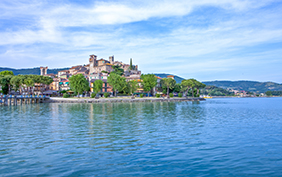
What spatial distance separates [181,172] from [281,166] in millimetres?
5512

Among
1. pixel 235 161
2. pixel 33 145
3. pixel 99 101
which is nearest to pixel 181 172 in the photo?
pixel 235 161

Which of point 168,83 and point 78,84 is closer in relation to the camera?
point 78,84

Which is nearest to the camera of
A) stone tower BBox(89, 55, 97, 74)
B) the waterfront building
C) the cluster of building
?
the cluster of building

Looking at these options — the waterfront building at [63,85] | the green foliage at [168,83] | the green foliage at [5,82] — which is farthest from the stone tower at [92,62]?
the green foliage at [5,82]

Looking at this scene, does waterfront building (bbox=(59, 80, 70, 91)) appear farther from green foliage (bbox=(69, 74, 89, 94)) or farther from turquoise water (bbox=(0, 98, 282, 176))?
turquoise water (bbox=(0, 98, 282, 176))

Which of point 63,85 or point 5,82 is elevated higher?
point 63,85

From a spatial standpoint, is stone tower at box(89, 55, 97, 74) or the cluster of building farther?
stone tower at box(89, 55, 97, 74)

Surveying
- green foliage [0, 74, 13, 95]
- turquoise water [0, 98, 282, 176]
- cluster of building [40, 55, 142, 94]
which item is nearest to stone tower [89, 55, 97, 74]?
cluster of building [40, 55, 142, 94]

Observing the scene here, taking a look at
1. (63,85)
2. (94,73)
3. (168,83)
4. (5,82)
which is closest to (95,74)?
(94,73)

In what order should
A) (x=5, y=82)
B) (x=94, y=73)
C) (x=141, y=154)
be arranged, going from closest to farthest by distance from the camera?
(x=141, y=154)
(x=5, y=82)
(x=94, y=73)

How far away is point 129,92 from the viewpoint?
11481 cm

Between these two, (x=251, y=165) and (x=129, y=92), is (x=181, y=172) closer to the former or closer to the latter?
(x=251, y=165)

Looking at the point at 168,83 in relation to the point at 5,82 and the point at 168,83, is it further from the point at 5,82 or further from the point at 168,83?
the point at 5,82

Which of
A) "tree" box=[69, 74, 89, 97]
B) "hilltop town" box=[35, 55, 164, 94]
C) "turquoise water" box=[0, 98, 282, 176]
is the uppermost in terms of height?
"hilltop town" box=[35, 55, 164, 94]
